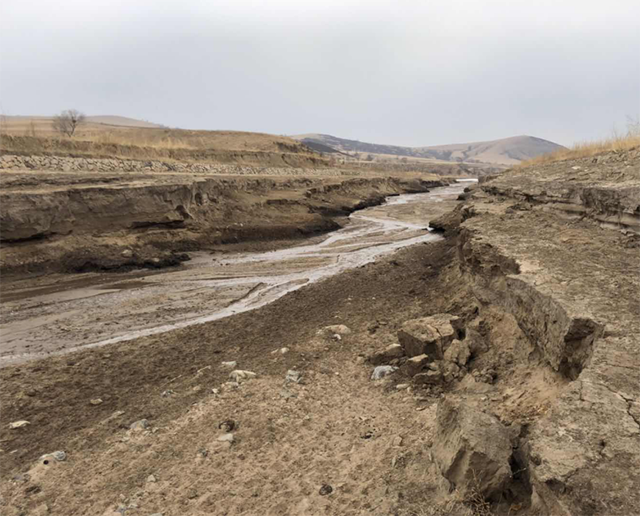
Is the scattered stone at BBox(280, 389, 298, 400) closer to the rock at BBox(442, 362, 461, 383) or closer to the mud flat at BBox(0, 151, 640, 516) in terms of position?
the mud flat at BBox(0, 151, 640, 516)

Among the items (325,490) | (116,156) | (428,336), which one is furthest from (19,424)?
(116,156)

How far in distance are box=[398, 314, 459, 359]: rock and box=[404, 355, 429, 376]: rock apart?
0.21 metres

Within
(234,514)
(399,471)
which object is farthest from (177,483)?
(399,471)

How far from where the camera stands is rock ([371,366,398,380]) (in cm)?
604

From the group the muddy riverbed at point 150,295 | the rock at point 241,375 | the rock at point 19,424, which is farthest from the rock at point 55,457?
the muddy riverbed at point 150,295

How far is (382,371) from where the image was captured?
6117 mm

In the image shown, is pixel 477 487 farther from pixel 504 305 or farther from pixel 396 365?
pixel 504 305

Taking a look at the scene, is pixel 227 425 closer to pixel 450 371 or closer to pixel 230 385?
pixel 230 385

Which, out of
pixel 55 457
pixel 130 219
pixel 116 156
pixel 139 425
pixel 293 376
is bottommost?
pixel 55 457

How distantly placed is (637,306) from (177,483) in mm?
4981

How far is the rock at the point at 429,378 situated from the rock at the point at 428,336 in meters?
0.54

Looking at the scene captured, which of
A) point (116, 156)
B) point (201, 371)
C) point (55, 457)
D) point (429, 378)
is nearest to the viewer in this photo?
point (55, 457)

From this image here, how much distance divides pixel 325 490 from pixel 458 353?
2.84m

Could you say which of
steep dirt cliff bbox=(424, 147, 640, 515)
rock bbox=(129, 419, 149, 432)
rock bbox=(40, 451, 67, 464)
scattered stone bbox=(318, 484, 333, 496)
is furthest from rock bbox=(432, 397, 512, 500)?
rock bbox=(40, 451, 67, 464)
